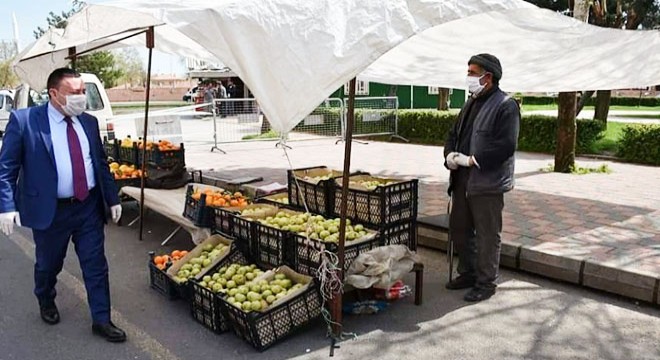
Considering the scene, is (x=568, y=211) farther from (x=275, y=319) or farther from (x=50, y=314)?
(x=50, y=314)

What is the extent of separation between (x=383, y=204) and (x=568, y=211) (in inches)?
134

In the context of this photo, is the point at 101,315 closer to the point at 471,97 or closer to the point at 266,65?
the point at 266,65

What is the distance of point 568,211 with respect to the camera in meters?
6.86

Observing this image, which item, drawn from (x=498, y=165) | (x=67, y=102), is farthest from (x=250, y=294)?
(x=498, y=165)

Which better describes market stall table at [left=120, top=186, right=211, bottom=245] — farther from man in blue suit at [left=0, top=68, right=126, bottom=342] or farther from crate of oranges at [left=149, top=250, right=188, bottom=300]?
man in blue suit at [left=0, top=68, right=126, bottom=342]

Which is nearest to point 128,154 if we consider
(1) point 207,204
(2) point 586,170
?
(1) point 207,204

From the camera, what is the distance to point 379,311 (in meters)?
4.45

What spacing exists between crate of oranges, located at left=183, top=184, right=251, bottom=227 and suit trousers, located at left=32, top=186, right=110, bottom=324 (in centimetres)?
143

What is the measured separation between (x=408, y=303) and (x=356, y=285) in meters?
0.76

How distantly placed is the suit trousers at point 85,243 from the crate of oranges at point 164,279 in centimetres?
67

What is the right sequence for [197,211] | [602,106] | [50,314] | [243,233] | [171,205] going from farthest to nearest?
[602,106] → [171,205] → [197,211] → [243,233] → [50,314]

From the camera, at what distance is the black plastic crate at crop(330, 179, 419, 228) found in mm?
4574

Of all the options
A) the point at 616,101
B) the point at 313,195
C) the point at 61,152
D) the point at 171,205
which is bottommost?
the point at 171,205

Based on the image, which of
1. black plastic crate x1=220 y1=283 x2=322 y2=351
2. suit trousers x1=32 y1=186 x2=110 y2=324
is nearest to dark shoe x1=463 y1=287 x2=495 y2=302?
black plastic crate x1=220 y1=283 x2=322 y2=351
